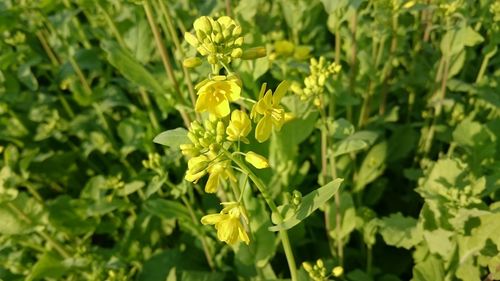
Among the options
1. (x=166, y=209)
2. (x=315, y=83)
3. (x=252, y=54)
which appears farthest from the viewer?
(x=166, y=209)

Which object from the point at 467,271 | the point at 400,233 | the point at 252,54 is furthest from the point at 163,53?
the point at 467,271

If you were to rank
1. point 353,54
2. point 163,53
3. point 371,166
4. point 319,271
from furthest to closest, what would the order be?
point 371,166
point 353,54
point 163,53
point 319,271

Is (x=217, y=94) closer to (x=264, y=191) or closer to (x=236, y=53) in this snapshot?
(x=236, y=53)

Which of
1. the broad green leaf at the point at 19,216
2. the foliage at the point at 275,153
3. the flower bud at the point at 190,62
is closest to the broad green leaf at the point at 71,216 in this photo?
the foliage at the point at 275,153

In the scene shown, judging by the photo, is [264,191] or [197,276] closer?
[264,191]

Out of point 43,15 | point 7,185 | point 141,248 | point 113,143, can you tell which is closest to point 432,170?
point 141,248

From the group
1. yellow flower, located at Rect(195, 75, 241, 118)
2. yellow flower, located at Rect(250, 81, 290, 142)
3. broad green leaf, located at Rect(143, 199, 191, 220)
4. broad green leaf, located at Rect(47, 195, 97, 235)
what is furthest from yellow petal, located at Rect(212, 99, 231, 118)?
broad green leaf, located at Rect(47, 195, 97, 235)
